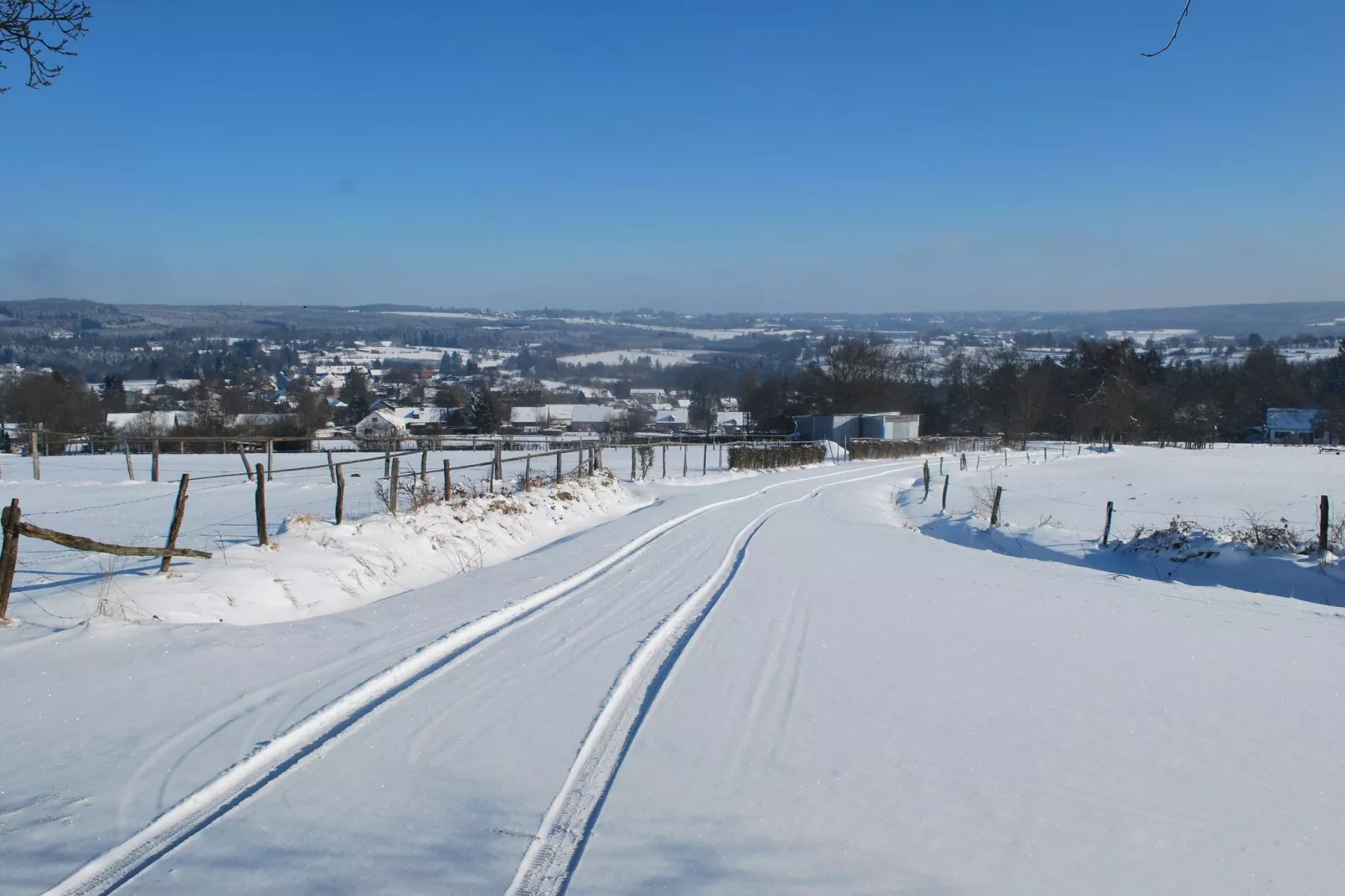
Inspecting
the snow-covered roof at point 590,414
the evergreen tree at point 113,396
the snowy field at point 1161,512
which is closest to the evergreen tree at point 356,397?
the evergreen tree at point 113,396

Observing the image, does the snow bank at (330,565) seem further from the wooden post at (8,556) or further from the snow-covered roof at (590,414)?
the snow-covered roof at (590,414)

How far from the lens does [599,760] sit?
5.30m

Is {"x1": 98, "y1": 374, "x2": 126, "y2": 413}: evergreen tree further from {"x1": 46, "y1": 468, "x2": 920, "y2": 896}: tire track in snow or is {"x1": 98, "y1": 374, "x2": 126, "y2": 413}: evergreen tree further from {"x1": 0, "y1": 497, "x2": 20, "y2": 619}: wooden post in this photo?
{"x1": 46, "y1": 468, "x2": 920, "y2": 896}: tire track in snow

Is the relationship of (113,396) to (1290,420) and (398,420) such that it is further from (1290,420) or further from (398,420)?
(1290,420)

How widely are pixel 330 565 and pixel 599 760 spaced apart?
6281mm

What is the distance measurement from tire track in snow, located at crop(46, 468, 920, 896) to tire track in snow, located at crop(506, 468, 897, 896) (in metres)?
1.52

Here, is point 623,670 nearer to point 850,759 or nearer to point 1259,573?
point 850,759

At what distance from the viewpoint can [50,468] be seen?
32.9 metres

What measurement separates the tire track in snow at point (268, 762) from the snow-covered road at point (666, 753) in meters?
0.02

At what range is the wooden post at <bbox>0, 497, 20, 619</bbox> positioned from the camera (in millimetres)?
7215

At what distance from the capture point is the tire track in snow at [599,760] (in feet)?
13.1

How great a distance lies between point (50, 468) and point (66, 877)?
35.7 metres

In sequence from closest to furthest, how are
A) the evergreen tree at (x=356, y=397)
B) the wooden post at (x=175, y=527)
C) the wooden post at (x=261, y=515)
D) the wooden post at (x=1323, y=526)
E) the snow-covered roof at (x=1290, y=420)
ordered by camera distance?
the wooden post at (x=175, y=527) → the wooden post at (x=261, y=515) → the wooden post at (x=1323, y=526) → the evergreen tree at (x=356, y=397) → the snow-covered roof at (x=1290, y=420)

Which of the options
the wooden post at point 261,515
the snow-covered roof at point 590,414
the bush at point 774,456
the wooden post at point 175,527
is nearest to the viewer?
the wooden post at point 175,527
